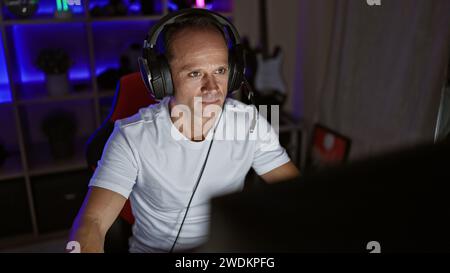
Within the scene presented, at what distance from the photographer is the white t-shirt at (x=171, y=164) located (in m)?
1.14

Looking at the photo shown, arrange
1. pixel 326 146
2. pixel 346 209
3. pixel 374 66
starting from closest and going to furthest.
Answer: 1. pixel 346 209
2. pixel 374 66
3. pixel 326 146

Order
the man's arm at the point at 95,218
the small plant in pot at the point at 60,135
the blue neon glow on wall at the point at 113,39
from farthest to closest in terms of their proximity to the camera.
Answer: the blue neon glow on wall at the point at 113,39, the small plant in pot at the point at 60,135, the man's arm at the point at 95,218

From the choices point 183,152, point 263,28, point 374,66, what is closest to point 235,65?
point 183,152

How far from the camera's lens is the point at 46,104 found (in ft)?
7.77

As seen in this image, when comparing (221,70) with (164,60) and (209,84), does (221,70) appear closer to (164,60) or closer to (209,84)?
(209,84)

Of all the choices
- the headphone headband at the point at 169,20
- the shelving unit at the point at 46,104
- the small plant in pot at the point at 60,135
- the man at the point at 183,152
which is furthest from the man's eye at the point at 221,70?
the small plant in pot at the point at 60,135

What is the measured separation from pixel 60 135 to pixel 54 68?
0.35 metres

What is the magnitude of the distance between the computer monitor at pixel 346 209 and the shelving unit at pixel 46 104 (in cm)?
183

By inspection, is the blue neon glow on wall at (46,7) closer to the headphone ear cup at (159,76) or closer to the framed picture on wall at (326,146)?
the headphone ear cup at (159,76)

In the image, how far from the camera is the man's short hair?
1.08 m

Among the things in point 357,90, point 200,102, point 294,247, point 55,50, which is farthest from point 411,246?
point 55,50

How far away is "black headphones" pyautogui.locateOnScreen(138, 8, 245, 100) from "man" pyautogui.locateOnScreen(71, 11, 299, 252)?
23 millimetres

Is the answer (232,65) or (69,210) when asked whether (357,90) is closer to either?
(232,65)
